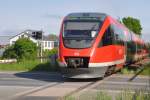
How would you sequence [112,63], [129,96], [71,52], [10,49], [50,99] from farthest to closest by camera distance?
1. [10,49]
2. [112,63]
3. [71,52]
4. [50,99]
5. [129,96]

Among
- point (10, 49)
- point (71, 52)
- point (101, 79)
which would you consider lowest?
point (10, 49)

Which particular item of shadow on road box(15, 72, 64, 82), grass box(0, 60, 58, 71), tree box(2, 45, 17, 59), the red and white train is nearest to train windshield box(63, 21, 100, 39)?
the red and white train

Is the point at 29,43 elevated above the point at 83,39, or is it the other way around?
the point at 83,39

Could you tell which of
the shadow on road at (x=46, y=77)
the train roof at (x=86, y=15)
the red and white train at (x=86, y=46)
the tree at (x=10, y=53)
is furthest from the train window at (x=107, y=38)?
the tree at (x=10, y=53)

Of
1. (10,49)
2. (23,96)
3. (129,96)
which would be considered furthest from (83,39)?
(10,49)

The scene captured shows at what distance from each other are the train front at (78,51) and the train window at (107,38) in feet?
1.52

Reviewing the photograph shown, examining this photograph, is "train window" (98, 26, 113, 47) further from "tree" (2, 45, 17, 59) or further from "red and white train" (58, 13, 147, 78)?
"tree" (2, 45, 17, 59)

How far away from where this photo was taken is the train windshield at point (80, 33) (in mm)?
23856

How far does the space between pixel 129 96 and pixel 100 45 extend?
14.2 metres

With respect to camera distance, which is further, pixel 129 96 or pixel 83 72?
pixel 83 72

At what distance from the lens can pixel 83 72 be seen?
23.8 metres

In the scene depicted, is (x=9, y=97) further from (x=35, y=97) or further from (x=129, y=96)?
(x=129, y=96)

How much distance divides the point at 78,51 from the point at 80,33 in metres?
1.05

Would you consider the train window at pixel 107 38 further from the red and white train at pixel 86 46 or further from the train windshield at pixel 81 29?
the train windshield at pixel 81 29
